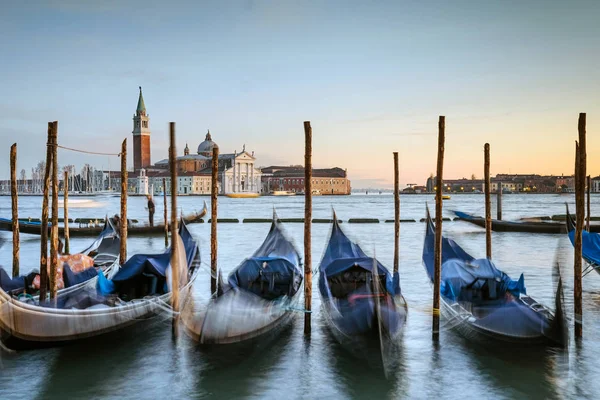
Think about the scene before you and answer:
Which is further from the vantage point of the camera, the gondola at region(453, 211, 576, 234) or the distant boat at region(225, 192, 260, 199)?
the distant boat at region(225, 192, 260, 199)

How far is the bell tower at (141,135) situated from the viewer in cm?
7512

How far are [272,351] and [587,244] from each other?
4578 mm

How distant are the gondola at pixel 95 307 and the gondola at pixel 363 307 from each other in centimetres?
146

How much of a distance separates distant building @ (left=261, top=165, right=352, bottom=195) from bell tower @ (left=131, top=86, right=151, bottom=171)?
17092mm

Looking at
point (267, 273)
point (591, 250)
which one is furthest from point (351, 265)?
point (591, 250)

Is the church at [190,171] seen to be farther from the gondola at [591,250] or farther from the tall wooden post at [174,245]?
the tall wooden post at [174,245]

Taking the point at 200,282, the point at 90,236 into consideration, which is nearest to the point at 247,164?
the point at 90,236

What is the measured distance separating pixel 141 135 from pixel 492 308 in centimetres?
7458

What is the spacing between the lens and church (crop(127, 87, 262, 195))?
239ft

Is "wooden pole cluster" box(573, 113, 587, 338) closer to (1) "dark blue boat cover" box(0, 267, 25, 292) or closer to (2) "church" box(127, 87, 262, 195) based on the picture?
(1) "dark blue boat cover" box(0, 267, 25, 292)

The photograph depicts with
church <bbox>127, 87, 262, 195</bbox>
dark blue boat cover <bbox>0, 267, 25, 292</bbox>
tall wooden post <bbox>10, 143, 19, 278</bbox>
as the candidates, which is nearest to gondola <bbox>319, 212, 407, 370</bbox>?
dark blue boat cover <bbox>0, 267, 25, 292</bbox>

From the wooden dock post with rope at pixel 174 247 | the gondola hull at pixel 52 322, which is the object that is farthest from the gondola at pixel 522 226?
the gondola hull at pixel 52 322

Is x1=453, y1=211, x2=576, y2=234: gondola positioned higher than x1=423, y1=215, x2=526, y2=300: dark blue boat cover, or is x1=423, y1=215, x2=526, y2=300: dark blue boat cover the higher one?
x1=423, y1=215, x2=526, y2=300: dark blue boat cover

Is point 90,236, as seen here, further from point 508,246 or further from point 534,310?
point 534,310
